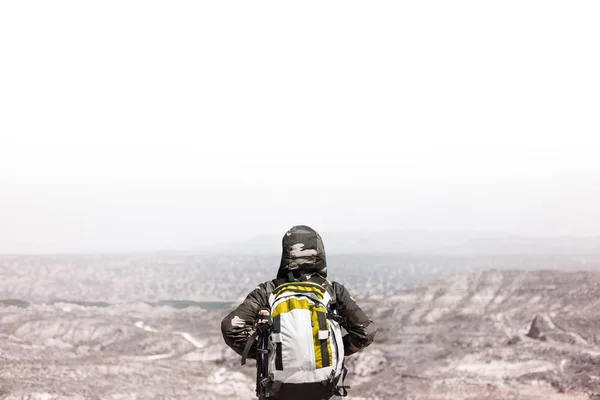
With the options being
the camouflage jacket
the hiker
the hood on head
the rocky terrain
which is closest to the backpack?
the hiker

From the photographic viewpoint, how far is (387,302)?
6588cm

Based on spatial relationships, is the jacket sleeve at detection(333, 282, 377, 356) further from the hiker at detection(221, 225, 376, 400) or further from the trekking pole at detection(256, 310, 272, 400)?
the trekking pole at detection(256, 310, 272, 400)

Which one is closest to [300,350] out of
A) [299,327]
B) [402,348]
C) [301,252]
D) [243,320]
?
[299,327]

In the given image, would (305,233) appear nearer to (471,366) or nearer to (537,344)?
(471,366)

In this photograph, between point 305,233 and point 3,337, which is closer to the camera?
point 305,233

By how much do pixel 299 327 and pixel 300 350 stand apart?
168 millimetres

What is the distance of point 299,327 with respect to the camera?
14.4 ft

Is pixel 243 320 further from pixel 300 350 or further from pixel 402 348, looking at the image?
pixel 402 348

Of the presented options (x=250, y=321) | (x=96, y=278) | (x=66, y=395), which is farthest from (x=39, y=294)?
(x=250, y=321)

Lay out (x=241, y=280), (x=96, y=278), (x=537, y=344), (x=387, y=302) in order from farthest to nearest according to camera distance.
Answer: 1. (x=241, y=280)
2. (x=96, y=278)
3. (x=387, y=302)
4. (x=537, y=344)

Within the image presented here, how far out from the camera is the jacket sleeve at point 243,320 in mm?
4520

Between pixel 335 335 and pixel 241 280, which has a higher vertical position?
pixel 335 335

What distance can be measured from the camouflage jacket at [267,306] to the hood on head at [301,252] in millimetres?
109

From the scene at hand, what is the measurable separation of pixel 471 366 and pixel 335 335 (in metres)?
35.4
